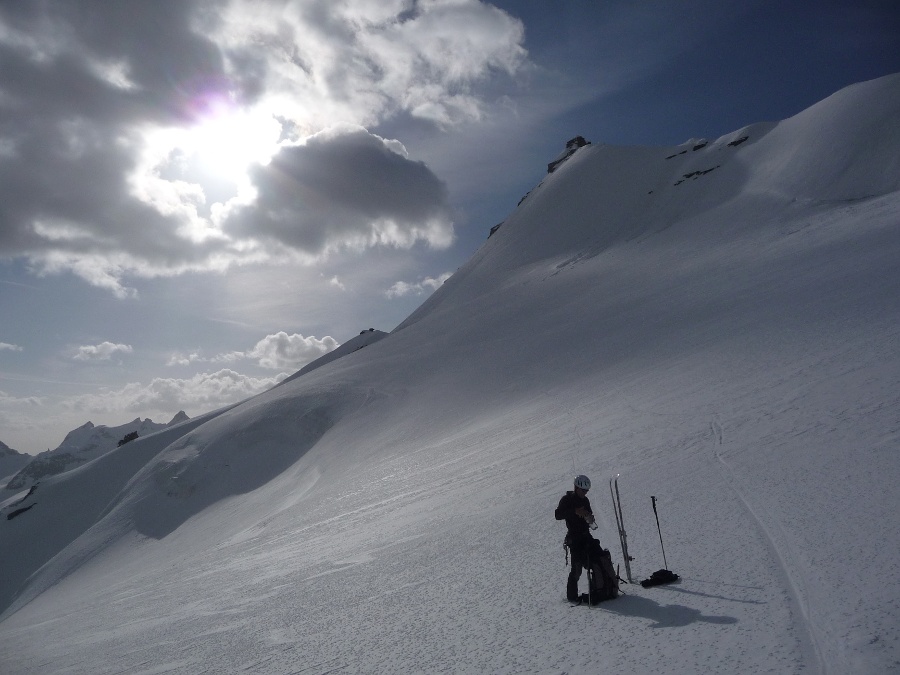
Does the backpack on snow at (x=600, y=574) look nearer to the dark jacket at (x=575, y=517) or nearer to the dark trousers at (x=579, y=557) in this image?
the dark trousers at (x=579, y=557)

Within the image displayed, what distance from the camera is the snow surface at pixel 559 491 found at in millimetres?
6312

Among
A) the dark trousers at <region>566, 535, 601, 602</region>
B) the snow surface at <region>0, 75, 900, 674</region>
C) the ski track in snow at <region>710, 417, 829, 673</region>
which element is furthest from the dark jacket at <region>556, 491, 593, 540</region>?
the ski track in snow at <region>710, 417, 829, 673</region>

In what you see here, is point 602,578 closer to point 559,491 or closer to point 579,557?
point 579,557

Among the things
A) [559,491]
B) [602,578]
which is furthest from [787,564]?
[559,491]

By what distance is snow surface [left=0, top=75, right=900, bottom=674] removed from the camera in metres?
6.31

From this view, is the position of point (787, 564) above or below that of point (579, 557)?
below

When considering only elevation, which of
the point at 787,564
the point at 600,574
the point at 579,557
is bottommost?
the point at 787,564

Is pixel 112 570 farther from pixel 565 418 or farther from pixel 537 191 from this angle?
pixel 537 191

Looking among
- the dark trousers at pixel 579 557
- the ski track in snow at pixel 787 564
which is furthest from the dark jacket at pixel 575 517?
the ski track in snow at pixel 787 564

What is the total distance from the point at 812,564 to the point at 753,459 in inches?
204

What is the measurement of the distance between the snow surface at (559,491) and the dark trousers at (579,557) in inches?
14.4

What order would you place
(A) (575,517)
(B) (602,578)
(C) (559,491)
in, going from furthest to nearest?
(C) (559,491) → (A) (575,517) → (B) (602,578)

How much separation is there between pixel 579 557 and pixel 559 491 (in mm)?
6127

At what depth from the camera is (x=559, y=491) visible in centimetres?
1322
